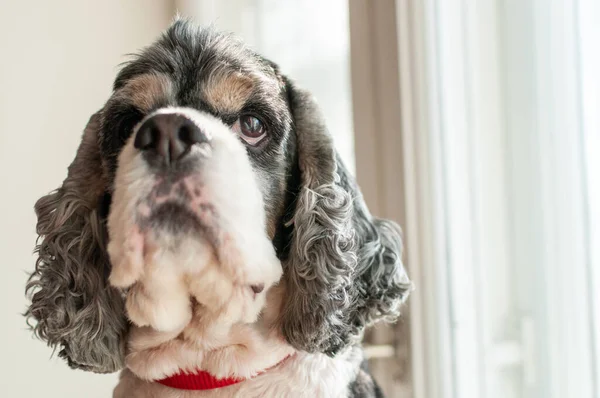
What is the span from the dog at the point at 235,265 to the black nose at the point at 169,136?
2cm

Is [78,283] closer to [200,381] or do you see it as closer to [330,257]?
[200,381]

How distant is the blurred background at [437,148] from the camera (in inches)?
41.3

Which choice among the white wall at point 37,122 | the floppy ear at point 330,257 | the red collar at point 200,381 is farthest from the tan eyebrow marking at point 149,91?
the white wall at point 37,122

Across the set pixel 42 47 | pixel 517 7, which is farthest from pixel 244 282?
pixel 42 47

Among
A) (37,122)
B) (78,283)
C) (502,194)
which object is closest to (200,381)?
(78,283)

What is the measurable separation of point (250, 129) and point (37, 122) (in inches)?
48.9

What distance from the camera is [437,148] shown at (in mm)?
1430

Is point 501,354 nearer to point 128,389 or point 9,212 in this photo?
point 128,389

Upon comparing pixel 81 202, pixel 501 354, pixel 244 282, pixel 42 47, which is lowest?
pixel 501 354

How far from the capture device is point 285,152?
1147 millimetres

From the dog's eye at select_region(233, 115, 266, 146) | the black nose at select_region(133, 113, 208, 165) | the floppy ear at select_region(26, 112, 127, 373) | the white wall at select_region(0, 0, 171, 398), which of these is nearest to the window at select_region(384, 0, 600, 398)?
the dog's eye at select_region(233, 115, 266, 146)

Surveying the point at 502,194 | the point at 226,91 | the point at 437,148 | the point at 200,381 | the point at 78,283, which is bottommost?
the point at 200,381

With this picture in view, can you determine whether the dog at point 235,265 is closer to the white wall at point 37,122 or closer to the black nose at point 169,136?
the black nose at point 169,136

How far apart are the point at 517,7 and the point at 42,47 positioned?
5.22 ft
